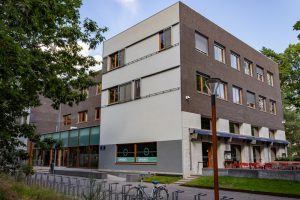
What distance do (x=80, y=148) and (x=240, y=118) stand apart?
61.4 ft

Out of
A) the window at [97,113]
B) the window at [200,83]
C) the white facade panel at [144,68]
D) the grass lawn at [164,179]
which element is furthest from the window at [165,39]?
the window at [97,113]

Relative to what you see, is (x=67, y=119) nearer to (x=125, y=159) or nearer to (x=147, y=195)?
(x=125, y=159)

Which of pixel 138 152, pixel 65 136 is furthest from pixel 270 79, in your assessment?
pixel 65 136

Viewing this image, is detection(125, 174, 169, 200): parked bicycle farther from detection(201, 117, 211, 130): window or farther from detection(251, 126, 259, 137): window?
detection(251, 126, 259, 137): window

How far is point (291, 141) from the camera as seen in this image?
1678 inches

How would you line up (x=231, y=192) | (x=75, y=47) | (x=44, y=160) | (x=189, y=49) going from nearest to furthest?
(x=75, y=47), (x=231, y=192), (x=189, y=49), (x=44, y=160)

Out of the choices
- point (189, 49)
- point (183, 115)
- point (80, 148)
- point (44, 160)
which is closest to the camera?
point (183, 115)

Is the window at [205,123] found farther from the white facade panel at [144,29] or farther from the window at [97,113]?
the window at [97,113]

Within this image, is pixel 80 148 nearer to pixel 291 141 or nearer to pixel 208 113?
pixel 208 113

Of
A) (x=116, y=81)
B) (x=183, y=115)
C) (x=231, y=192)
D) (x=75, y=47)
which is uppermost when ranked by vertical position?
(x=116, y=81)

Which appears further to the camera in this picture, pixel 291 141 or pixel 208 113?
pixel 291 141

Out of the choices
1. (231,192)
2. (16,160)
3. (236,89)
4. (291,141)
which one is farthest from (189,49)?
(291,141)

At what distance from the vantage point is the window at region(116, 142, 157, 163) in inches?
913

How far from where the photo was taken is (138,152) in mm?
24625
